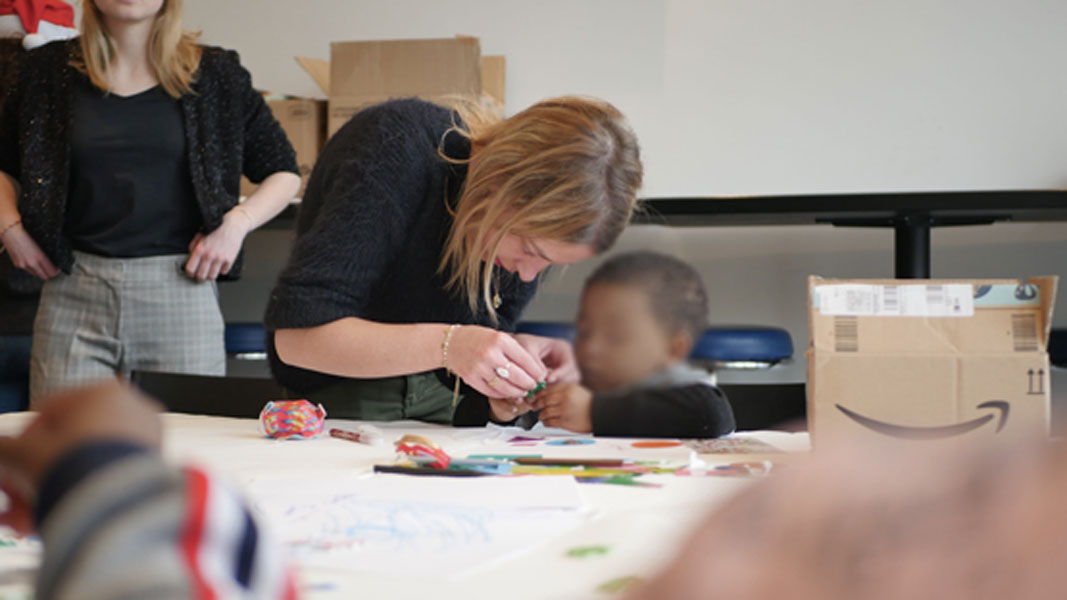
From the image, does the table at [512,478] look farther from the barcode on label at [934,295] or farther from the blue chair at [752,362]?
the barcode on label at [934,295]

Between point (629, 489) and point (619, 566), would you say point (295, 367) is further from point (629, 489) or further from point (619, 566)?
point (619, 566)

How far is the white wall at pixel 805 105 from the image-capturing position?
2.68 meters

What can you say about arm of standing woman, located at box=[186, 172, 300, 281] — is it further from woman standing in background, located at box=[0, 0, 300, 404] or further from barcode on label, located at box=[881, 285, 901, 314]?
barcode on label, located at box=[881, 285, 901, 314]

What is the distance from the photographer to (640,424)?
0.96 meters

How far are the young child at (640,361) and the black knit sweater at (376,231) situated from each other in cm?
27

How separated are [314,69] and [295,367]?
5.71 feet

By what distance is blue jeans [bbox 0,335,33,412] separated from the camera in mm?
2156

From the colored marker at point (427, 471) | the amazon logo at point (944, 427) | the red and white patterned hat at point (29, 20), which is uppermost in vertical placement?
the red and white patterned hat at point (29, 20)

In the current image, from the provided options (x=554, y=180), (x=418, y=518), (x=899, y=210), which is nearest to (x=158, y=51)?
(x=554, y=180)

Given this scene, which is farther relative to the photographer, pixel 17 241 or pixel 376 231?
pixel 17 241

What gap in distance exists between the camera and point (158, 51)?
1.59m

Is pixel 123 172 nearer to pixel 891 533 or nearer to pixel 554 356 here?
pixel 554 356

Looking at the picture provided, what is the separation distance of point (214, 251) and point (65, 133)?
0.33 metres

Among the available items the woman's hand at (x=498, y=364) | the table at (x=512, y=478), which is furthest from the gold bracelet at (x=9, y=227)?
the woman's hand at (x=498, y=364)
